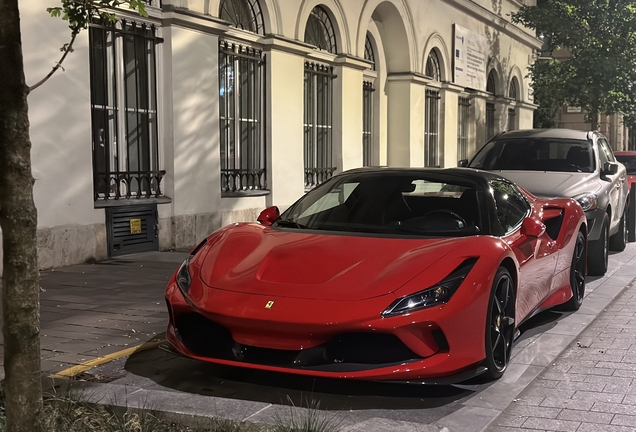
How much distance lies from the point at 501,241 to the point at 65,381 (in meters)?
2.66

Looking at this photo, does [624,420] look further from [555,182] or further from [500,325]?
[555,182]

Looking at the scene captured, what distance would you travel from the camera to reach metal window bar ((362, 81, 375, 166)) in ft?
65.5

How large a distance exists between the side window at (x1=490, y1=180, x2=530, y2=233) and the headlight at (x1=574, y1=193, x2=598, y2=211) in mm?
2866

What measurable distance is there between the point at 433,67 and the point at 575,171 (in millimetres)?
12594

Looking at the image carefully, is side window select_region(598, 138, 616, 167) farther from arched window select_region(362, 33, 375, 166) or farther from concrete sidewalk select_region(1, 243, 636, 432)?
arched window select_region(362, 33, 375, 166)

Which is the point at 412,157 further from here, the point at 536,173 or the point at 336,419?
the point at 336,419

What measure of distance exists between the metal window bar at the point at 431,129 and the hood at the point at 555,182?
1186 centimetres

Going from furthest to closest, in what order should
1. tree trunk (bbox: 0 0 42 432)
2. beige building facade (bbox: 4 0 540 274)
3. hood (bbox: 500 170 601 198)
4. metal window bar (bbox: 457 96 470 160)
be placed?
metal window bar (bbox: 457 96 470 160)
beige building facade (bbox: 4 0 540 274)
hood (bbox: 500 170 601 198)
tree trunk (bbox: 0 0 42 432)

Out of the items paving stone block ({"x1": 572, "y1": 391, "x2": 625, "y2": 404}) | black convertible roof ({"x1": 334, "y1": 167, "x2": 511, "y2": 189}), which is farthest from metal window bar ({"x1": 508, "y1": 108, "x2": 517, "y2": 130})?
paving stone block ({"x1": 572, "y1": 391, "x2": 625, "y2": 404})

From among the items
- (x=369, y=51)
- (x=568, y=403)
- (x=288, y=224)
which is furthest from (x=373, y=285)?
(x=369, y=51)

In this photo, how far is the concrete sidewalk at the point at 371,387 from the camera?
4191mm

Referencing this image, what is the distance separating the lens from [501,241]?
5324 millimetres

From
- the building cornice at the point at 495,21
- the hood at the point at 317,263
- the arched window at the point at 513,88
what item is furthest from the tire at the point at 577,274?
the arched window at the point at 513,88

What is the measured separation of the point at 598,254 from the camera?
9.69 meters
